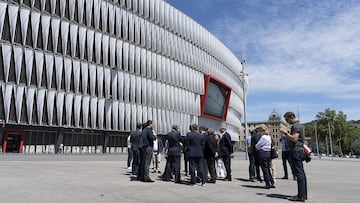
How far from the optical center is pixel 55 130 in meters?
38.9

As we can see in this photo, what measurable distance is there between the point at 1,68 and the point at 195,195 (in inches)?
1324

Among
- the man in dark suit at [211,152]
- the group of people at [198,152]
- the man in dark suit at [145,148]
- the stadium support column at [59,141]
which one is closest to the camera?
the group of people at [198,152]

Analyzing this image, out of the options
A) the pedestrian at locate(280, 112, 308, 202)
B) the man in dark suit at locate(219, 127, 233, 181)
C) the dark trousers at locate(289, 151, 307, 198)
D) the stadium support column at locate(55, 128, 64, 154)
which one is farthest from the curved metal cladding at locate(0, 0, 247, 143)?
the dark trousers at locate(289, 151, 307, 198)

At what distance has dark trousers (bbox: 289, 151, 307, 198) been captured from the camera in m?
6.95

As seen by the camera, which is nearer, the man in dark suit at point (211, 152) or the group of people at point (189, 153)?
the group of people at point (189, 153)

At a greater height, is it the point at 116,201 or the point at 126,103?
the point at 126,103

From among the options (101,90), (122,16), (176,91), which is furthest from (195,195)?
(176,91)

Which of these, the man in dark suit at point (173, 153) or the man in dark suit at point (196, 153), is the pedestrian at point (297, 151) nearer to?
the man in dark suit at point (196, 153)

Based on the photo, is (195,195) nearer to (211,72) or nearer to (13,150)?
(13,150)

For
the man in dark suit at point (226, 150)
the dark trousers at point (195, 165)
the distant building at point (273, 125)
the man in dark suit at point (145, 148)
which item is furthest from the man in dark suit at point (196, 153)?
the distant building at point (273, 125)

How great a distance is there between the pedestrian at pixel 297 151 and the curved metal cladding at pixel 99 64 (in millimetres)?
33955

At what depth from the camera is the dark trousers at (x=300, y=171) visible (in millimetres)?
6953

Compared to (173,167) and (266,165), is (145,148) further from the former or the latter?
(266,165)

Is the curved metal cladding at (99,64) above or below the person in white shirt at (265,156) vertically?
above
